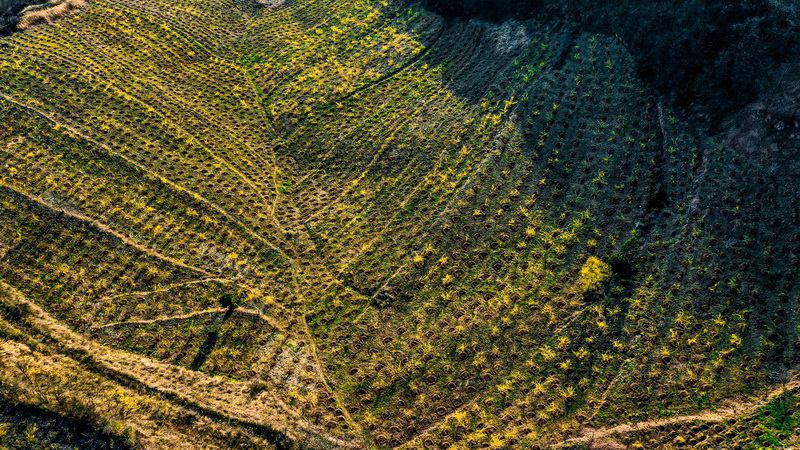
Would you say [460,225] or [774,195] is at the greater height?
[774,195]

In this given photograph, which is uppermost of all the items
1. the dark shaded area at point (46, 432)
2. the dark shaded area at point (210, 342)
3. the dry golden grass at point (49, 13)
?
the dry golden grass at point (49, 13)

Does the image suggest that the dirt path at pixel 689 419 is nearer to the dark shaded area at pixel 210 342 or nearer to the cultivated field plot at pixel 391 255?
the cultivated field plot at pixel 391 255

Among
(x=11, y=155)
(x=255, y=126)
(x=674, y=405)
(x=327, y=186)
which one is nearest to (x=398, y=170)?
(x=327, y=186)

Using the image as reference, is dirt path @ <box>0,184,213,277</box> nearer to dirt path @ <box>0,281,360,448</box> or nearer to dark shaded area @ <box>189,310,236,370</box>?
dark shaded area @ <box>189,310,236,370</box>

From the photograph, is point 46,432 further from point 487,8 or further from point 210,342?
point 487,8

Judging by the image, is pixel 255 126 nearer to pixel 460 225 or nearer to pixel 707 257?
pixel 460 225

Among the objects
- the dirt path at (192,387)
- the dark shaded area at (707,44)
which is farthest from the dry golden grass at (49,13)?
the dark shaded area at (707,44)
